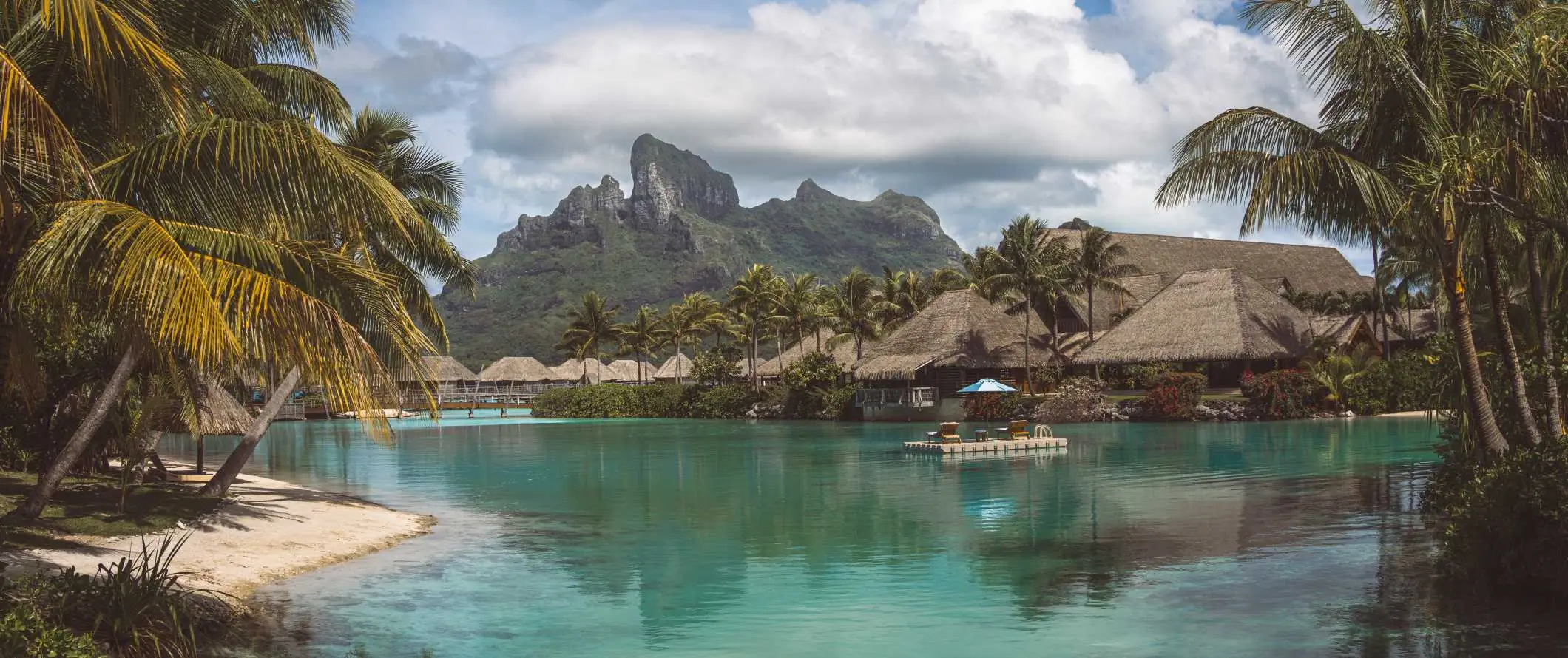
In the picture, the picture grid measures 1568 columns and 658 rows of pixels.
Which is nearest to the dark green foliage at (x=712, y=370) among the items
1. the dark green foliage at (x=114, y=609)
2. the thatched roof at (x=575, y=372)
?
the thatched roof at (x=575, y=372)

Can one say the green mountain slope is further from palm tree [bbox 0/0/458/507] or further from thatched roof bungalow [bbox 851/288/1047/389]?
palm tree [bbox 0/0/458/507]

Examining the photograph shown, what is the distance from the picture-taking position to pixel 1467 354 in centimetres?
1128

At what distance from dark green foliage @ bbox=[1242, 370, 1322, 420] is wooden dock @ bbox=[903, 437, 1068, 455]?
14.2 metres

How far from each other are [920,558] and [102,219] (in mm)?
9992

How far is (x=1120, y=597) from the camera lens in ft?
38.0

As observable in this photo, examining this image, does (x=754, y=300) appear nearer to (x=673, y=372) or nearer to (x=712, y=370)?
(x=712, y=370)

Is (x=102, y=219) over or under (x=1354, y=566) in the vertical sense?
over

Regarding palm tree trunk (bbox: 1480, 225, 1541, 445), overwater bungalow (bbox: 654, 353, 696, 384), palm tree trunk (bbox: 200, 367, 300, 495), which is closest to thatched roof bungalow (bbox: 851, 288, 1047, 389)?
overwater bungalow (bbox: 654, 353, 696, 384)

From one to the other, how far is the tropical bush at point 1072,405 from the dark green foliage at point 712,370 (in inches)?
861

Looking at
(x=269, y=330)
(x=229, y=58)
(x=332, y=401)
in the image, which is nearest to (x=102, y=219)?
(x=269, y=330)

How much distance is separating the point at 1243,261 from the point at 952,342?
80.3 feet

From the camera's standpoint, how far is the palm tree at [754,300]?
209 ft

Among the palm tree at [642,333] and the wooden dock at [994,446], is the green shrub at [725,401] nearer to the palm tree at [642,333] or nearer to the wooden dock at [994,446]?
the palm tree at [642,333]

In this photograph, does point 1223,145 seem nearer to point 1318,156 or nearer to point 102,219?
point 1318,156
